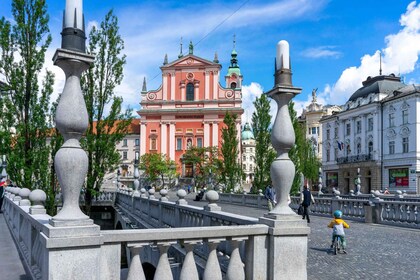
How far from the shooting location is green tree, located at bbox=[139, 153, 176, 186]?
194 feet

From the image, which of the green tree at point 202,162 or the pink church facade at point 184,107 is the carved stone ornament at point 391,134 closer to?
the green tree at point 202,162

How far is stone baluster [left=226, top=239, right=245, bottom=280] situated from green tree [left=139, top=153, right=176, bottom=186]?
54.1 metres

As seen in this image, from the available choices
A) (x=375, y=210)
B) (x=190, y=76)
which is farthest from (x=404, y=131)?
(x=375, y=210)

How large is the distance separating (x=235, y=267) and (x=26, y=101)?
14.9m

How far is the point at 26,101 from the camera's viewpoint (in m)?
17.3

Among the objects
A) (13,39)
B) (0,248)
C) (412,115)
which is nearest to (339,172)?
(412,115)

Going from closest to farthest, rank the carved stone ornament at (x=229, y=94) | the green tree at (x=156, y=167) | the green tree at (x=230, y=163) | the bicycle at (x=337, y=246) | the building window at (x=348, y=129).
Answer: the bicycle at (x=337, y=246), the green tree at (x=230, y=163), the building window at (x=348, y=129), the green tree at (x=156, y=167), the carved stone ornament at (x=229, y=94)

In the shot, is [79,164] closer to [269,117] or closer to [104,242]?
[104,242]

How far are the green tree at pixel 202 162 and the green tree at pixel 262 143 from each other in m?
22.9

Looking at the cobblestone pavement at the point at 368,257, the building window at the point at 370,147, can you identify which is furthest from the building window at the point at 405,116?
the cobblestone pavement at the point at 368,257

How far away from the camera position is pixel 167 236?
4.61 meters

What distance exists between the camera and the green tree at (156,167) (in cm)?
5916

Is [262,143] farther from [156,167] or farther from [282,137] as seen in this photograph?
[156,167]

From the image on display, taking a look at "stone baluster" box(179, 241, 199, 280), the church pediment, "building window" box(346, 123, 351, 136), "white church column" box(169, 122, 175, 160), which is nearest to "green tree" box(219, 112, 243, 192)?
"building window" box(346, 123, 351, 136)
